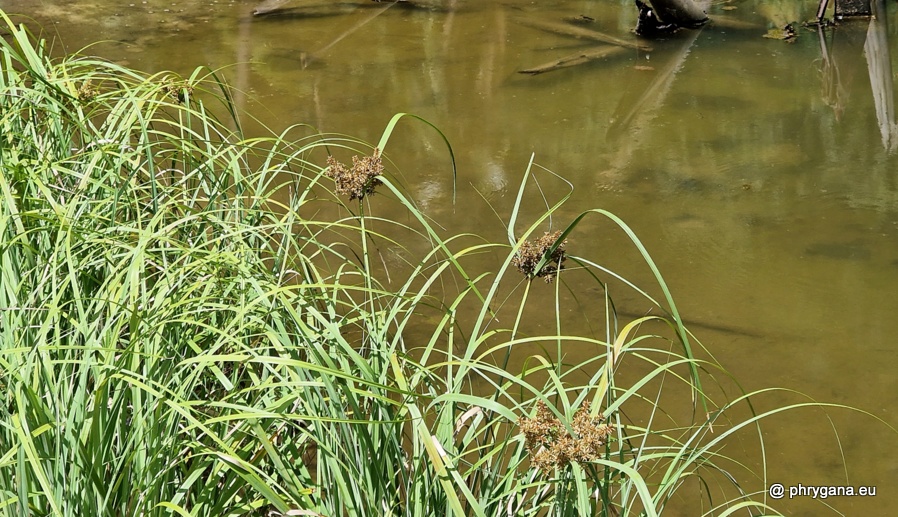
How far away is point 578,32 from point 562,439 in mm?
5845

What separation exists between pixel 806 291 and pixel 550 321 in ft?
3.28

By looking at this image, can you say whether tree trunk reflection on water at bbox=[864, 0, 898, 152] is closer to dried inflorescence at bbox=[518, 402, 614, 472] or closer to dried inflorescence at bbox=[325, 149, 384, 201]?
dried inflorescence at bbox=[325, 149, 384, 201]

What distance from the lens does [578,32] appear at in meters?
6.80

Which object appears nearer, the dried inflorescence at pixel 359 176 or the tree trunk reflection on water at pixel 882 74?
the dried inflorescence at pixel 359 176

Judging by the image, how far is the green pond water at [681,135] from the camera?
10.7 feet

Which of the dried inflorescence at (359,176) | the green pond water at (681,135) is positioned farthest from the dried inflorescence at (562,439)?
the green pond water at (681,135)

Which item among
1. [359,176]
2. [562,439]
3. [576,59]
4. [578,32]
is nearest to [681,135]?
[576,59]

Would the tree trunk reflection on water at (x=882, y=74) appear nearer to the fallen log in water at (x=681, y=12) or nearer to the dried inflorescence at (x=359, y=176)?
the fallen log in water at (x=681, y=12)

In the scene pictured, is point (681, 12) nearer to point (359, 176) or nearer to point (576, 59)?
point (576, 59)

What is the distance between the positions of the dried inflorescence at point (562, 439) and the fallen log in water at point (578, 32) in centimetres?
545

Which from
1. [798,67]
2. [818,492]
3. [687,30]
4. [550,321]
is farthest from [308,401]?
[687,30]

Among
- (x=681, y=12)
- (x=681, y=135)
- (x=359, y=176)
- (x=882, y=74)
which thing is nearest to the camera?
(x=359, y=176)

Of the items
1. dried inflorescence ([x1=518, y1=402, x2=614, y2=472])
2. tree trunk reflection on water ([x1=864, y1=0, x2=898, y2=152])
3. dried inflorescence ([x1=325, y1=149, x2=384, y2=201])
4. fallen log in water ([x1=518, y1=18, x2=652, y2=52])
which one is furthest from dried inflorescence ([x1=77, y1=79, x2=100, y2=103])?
fallen log in water ([x1=518, y1=18, x2=652, y2=52])

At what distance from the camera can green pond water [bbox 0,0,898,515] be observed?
3.26 meters
